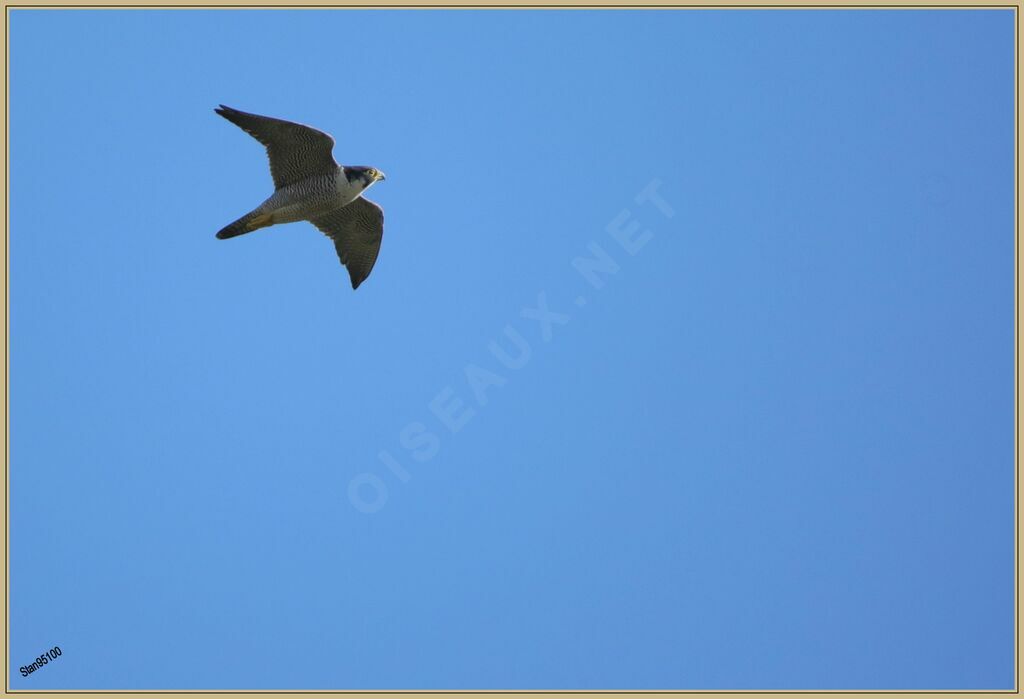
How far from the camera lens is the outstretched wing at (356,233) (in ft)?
39.8

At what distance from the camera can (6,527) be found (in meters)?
11.9

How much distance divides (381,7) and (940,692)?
8.72 meters

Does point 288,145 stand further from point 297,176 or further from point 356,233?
point 356,233

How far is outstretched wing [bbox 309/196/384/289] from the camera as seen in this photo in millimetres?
12125

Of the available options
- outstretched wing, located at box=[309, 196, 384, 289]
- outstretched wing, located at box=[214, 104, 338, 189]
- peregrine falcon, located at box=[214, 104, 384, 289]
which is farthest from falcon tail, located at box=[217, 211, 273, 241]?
outstretched wing, located at box=[309, 196, 384, 289]

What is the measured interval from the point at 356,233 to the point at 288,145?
1.47 metres

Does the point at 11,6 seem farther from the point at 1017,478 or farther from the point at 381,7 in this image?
the point at 1017,478

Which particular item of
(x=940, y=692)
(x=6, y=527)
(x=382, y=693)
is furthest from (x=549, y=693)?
(x=6, y=527)

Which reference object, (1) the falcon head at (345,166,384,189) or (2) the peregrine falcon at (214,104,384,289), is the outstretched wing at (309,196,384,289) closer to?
(2) the peregrine falcon at (214,104,384,289)

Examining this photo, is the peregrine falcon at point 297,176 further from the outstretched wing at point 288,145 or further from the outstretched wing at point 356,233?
the outstretched wing at point 356,233

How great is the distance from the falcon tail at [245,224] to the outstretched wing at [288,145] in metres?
0.35

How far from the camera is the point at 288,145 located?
11125mm

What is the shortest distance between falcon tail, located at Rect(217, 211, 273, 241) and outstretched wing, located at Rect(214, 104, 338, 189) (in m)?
0.35

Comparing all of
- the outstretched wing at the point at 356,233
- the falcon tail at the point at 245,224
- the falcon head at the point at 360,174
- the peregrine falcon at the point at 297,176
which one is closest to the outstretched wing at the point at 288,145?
the peregrine falcon at the point at 297,176
